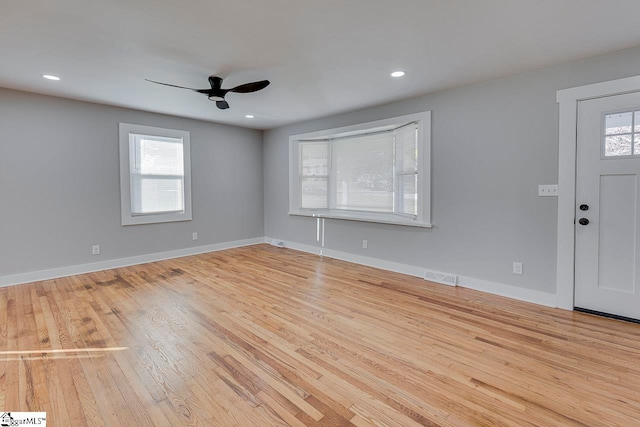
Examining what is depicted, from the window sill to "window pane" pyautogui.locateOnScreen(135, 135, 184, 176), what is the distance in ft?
7.43

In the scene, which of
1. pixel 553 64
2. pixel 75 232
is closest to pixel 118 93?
pixel 75 232

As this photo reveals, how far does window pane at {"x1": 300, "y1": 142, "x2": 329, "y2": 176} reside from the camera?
548 centimetres

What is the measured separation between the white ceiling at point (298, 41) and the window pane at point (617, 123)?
1.93ft

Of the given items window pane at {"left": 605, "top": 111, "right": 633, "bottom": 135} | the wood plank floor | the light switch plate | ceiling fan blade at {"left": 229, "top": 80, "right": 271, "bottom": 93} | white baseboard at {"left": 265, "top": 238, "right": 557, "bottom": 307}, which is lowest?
the wood plank floor

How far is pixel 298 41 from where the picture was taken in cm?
250

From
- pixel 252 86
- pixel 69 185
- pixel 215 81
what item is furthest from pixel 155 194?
pixel 252 86

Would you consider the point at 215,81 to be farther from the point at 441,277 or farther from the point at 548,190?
the point at 548,190

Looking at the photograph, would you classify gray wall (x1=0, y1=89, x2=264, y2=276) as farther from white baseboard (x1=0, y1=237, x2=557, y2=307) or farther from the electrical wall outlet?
the electrical wall outlet

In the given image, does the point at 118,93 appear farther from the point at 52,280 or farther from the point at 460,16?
the point at 460,16

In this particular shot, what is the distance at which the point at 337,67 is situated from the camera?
304 cm

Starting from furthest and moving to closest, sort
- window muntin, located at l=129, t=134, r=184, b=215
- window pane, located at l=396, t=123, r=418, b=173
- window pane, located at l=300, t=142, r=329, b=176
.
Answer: window pane, located at l=300, t=142, r=329, b=176 → window muntin, located at l=129, t=134, r=184, b=215 → window pane, located at l=396, t=123, r=418, b=173

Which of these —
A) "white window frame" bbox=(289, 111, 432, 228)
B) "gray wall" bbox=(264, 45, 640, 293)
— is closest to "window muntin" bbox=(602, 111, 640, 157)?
"gray wall" bbox=(264, 45, 640, 293)

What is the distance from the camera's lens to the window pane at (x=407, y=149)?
407 centimetres

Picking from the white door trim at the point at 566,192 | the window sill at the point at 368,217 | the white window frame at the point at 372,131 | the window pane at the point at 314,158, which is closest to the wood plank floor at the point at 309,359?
the white door trim at the point at 566,192
